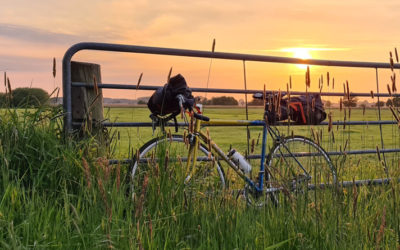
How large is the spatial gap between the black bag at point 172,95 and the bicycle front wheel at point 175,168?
265 mm

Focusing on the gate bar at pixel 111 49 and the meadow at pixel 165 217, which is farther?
the gate bar at pixel 111 49

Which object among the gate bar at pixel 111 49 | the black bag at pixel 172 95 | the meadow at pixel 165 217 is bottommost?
the meadow at pixel 165 217

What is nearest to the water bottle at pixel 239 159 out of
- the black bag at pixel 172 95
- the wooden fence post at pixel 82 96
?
the black bag at pixel 172 95

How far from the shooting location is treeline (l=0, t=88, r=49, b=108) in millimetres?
3930

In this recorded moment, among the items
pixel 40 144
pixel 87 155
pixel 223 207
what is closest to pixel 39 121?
pixel 40 144

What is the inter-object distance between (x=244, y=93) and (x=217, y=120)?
3.40 ft

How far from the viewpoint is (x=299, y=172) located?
3.87 m

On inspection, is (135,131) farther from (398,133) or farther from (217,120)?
(398,133)

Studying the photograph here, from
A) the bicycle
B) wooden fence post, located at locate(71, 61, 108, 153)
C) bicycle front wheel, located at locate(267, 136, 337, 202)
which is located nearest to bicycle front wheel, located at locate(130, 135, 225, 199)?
the bicycle

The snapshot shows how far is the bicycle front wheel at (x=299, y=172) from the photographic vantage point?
277 centimetres

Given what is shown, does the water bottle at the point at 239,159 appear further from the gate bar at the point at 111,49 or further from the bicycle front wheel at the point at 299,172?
the gate bar at the point at 111,49

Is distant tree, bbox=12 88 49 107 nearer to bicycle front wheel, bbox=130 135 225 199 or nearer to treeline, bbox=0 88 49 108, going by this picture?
treeline, bbox=0 88 49 108

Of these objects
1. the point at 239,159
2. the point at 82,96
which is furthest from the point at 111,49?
the point at 239,159

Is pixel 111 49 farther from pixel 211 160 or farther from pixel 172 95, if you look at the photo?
pixel 211 160
